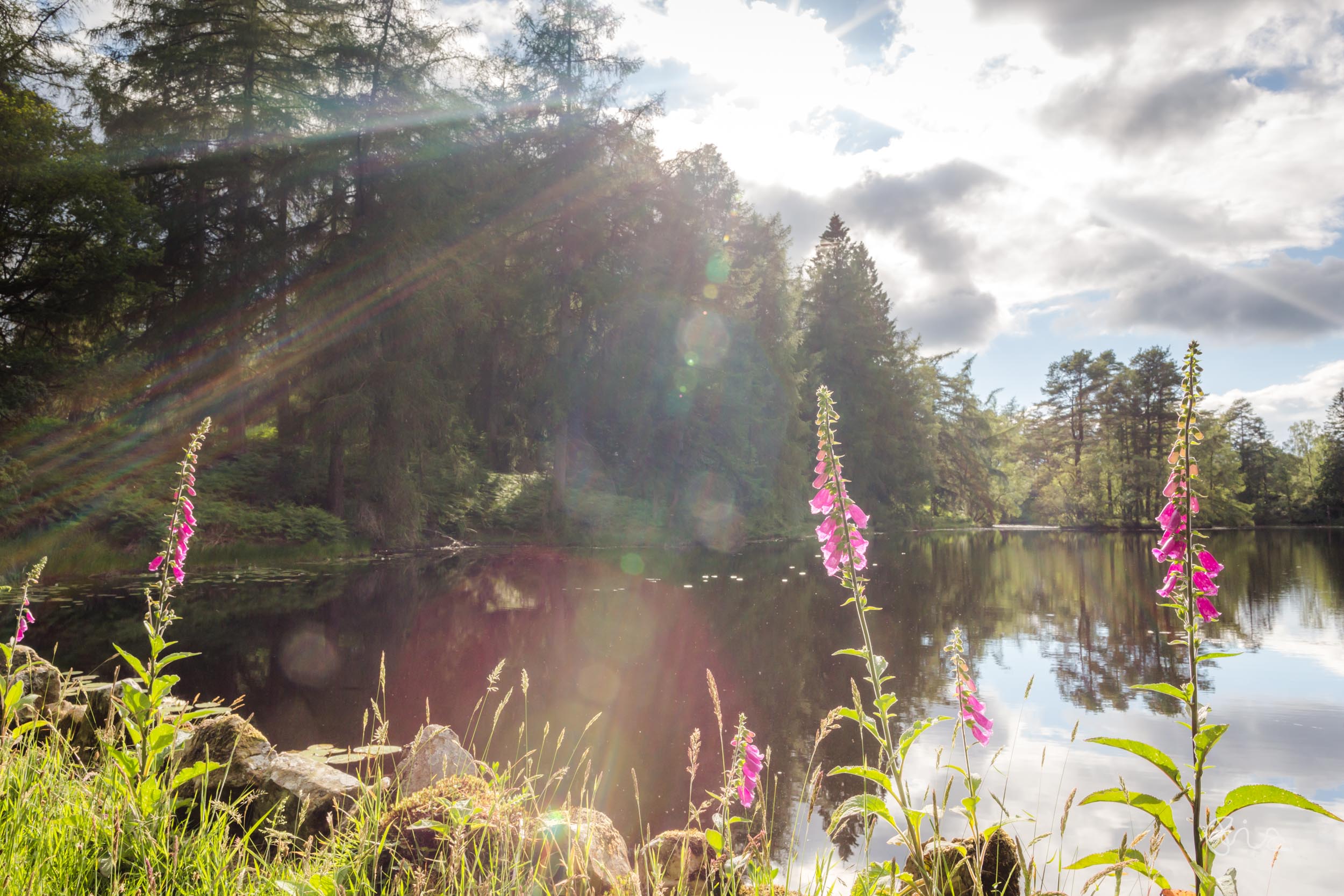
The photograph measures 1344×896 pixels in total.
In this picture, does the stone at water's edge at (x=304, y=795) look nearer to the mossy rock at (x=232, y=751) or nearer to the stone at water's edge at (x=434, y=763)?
the mossy rock at (x=232, y=751)

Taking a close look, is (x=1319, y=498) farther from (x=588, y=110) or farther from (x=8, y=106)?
(x=8, y=106)

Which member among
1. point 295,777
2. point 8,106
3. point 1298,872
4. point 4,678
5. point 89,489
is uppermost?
point 8,106

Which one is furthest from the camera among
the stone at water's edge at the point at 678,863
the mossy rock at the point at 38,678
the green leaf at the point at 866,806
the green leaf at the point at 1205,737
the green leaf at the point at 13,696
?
the mossy rock at the point at 38,678

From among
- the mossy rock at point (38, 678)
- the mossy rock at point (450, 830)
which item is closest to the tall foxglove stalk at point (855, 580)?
the mossy rock at point (450, 830)

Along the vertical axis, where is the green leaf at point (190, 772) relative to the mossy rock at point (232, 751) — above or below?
above

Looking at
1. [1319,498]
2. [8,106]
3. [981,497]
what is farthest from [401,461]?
[1319,498]

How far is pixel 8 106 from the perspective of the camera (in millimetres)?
13195

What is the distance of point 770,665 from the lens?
320 inches

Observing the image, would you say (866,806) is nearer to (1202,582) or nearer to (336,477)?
(1202,582)

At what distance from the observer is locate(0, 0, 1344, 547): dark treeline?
1481cm

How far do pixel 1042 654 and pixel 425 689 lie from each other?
730cm

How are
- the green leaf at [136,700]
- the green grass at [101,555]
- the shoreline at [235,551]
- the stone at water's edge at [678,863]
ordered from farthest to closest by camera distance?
the shoreline at [235,551] → the green grass at [101,555] → the stone at water's edge at [678,863] → the green leaf at [136,700]

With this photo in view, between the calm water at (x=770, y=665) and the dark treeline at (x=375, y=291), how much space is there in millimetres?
4443

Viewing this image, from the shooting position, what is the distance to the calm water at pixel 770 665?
5.13m
